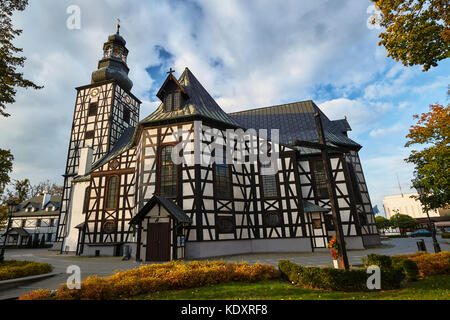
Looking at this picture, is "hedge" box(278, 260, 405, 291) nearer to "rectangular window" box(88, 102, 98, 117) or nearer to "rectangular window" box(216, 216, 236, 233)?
"rectangular window" box(216, 216, 236, 233)

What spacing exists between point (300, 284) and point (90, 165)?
31.3 m

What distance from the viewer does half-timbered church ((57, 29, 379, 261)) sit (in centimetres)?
1719

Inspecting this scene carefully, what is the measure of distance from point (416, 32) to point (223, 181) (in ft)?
48.5

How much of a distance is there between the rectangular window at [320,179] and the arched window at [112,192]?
20.3 meters

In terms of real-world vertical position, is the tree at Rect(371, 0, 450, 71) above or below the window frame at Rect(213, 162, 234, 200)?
above

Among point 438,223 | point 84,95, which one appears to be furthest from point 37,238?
point 438,223

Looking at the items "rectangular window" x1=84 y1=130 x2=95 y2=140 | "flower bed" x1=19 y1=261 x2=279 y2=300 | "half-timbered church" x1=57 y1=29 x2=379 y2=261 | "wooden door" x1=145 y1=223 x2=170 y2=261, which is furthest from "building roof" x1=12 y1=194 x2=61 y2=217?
"flower bed" x1=19 y1=261 x2=279 y2=300

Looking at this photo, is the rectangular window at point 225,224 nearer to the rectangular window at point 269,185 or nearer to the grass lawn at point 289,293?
the rectangular window at point 269,185

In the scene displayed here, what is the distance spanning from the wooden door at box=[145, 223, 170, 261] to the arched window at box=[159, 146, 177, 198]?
2666 mm

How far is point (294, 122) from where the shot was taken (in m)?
27.1

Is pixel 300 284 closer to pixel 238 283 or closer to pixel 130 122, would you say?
pixel 238 283
